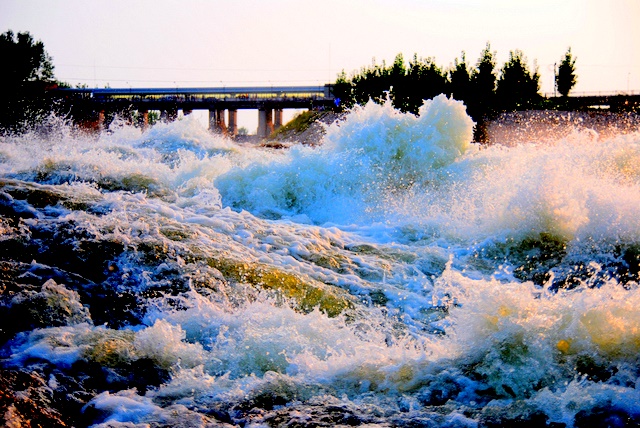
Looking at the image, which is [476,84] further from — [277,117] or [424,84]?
[277,117]

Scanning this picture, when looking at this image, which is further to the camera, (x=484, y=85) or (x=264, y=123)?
(x=264, y=123)

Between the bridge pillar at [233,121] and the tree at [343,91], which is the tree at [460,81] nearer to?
the tree at [343,91]

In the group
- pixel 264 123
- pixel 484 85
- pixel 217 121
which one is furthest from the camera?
pixel 217 121


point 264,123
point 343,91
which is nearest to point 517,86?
point 343,91

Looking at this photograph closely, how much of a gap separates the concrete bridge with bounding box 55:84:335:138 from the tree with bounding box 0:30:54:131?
13.7 ft

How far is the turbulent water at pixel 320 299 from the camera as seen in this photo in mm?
4223

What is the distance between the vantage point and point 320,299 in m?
6.45

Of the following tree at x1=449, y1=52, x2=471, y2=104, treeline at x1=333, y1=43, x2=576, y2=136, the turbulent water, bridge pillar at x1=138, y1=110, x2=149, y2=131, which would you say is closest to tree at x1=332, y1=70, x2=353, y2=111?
treeline at x1=333, y1=43, x2=576, y2=136

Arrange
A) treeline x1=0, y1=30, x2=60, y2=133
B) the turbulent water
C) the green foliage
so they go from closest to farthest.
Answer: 1. the turbulent water
2. the green foliage
3. treeline x1=0, y1=30, x2=60, y2=133

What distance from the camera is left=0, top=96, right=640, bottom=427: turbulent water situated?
4223mm

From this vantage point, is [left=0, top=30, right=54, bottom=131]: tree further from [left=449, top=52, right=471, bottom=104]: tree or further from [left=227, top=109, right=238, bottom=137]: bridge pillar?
[left=449, top=52, right=471, bottom=104]: tree

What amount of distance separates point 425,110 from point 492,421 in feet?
39.2

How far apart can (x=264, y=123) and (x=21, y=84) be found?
828 inches

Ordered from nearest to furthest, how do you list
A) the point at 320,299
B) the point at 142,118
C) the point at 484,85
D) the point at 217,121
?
the point at 320,299
the point at 484,85
the point at 217,121
the point at 142,118
